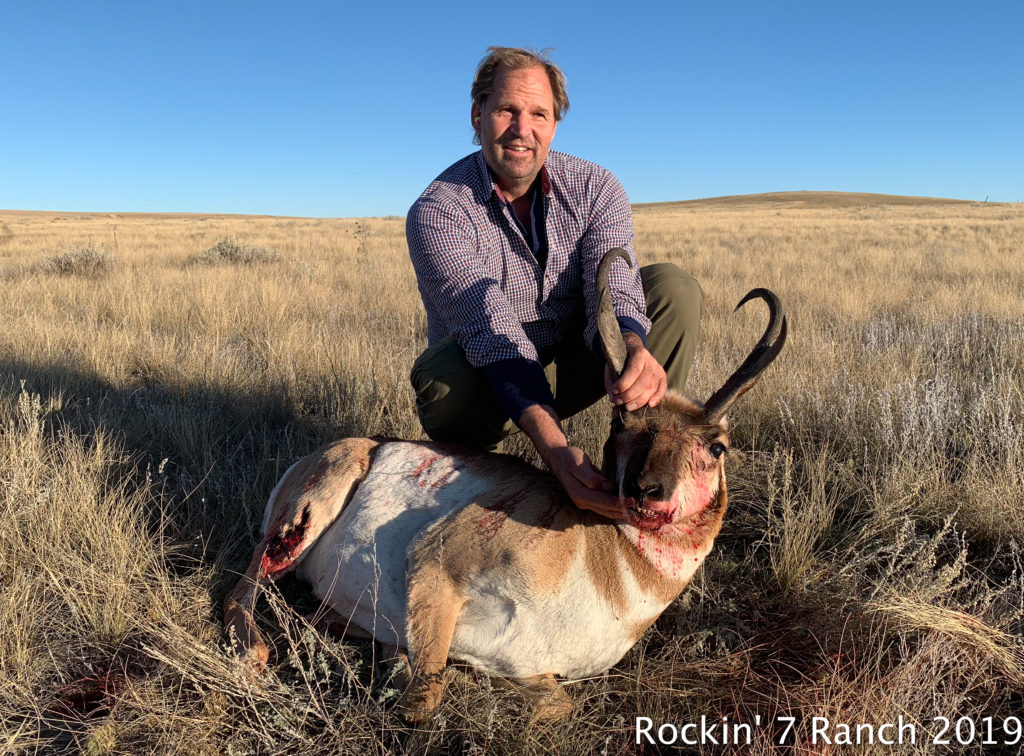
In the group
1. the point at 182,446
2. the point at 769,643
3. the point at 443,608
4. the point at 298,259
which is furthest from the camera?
the point at 298,259

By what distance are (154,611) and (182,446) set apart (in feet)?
6.08

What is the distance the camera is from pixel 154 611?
115 inches

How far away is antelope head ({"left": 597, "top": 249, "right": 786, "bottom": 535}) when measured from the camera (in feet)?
7.83

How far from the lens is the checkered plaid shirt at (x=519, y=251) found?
3682 millimetres

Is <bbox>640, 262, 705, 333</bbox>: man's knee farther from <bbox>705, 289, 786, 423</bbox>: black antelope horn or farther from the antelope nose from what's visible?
the antelope nose

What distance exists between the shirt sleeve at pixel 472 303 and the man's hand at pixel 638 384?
0.55 metres

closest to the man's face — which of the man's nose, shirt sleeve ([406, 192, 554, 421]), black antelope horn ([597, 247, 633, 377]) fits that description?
the man's nose

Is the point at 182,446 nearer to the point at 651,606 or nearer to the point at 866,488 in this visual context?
the point at 651,606

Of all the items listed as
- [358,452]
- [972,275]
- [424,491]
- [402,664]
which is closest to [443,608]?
[402,664]

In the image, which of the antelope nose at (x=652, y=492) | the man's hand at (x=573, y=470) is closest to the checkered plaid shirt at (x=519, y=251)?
the man's hand at (x=573, y=470)

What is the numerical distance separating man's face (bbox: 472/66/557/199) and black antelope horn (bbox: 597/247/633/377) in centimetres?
144

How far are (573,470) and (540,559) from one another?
37cm

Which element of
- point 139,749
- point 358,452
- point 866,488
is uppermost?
point 358,452

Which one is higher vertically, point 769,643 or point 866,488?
point 866,488
